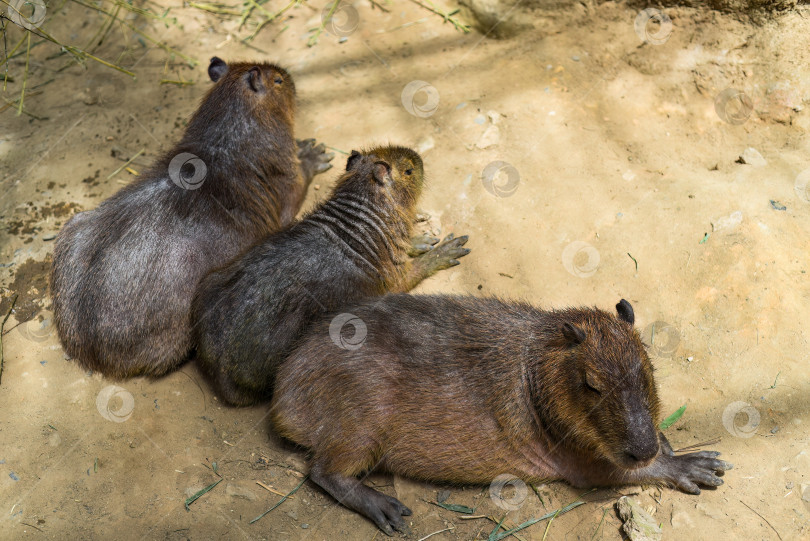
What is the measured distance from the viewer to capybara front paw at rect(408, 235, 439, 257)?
500 cm

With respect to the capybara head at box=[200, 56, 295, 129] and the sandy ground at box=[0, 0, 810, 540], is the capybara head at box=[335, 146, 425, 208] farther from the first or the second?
the capybara head at box=[200, 56, 295, 129]

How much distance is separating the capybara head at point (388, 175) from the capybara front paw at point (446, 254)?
15.5 inches

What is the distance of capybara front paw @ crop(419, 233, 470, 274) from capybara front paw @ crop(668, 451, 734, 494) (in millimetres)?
1995

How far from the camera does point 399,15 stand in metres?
6.40

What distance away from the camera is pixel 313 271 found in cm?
418

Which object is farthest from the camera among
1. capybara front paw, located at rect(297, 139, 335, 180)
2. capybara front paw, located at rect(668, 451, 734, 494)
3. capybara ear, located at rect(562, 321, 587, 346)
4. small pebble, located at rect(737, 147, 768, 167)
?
capybara front paw, located at rect(297, 139, 335, 180)

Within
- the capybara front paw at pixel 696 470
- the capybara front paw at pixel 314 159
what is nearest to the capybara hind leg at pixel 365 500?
the capybara front paw at pixel 696 470

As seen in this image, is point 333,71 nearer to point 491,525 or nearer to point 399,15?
point 399,15

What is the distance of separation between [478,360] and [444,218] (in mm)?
1690

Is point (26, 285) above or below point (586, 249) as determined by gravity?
below

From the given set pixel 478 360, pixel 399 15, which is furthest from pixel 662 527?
pixel 399 15

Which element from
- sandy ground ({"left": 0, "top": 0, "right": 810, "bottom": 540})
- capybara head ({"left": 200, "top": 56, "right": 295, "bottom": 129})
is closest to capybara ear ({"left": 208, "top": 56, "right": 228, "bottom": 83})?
capybara head ({"left": 200, "top": 56, "right": 295, "bottom": 129})

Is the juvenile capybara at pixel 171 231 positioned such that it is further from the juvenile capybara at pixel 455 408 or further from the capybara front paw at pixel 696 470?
the capybara front paw at pixel 696 470

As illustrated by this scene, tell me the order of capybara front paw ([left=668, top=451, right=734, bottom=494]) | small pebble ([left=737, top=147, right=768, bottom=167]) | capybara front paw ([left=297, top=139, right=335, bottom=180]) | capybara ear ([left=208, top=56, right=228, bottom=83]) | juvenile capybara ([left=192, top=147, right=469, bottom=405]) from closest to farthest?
capybara front paw ([left=668, top=451, right=734, bottom=494]), juvenile capybara ([left=192, top=147, right=469, bottom=405]), small pebble ([left=737, top=147, right=768, bottom=167]), capybara ear ([left=208, top=56, right=228, bottom=83]), capybara front paw ([left=297, top=139, right=335, bottom=180])
